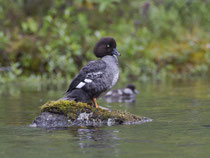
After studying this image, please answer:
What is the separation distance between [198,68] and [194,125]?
15.0 metres

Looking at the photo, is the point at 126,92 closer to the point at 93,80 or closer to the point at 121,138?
the point at 93,80

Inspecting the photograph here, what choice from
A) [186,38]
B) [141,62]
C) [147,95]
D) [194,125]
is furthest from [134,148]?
[186,38]

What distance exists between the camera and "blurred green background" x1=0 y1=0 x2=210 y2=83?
21.8 m

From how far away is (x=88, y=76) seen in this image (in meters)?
Answer: 8.68

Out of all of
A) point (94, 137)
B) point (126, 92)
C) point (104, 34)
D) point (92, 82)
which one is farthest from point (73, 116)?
point (104, 34)

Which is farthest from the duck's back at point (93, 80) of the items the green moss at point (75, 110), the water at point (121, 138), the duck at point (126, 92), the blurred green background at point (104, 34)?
the blurred green background at point (104, 34)

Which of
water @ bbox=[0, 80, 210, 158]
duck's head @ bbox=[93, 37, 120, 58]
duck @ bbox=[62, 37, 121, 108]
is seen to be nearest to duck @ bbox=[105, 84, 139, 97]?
water @ bbox=[0, 80, 210, 158]

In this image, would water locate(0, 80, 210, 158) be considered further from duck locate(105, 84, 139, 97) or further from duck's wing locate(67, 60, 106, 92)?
duck locate(105, 84, 139, 97)

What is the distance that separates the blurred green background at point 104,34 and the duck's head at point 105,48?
1112 centimetres

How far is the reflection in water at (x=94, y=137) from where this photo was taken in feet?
20.2

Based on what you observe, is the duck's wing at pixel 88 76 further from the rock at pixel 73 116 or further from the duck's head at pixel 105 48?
the duck's head at pixel 105 48

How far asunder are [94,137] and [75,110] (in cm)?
141

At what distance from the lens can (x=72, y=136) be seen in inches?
274

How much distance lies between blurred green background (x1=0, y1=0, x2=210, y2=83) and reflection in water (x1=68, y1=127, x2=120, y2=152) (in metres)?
13.1
